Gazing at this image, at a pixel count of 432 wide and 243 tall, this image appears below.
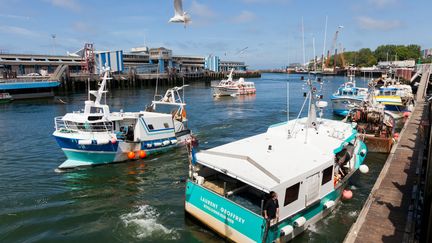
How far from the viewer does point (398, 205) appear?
11.8 m

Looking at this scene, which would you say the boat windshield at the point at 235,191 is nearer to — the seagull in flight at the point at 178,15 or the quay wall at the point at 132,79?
the seagull in flight at the point at 178,15

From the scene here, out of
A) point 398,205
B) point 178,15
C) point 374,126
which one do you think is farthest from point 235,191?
point 374,126

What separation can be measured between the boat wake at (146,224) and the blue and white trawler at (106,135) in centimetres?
677

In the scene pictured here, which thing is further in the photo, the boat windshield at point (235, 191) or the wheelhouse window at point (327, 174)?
the wheelhouse window at point (327, 174)

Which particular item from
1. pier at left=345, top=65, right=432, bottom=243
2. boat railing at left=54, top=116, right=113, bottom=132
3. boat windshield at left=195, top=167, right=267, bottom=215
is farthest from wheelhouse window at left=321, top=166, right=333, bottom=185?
boat railing at left=54, top=116, right=113, bottom=132

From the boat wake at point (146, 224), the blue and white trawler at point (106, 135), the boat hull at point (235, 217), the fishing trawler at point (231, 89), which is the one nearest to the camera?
the boat hull at point (235, 217)

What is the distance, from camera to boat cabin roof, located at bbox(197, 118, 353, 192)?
9883 millimetres

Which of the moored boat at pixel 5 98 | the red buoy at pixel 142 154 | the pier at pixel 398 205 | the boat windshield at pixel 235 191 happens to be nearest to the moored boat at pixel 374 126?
the pier at pixel 398 205

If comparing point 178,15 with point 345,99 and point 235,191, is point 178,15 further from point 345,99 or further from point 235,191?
point 345,99

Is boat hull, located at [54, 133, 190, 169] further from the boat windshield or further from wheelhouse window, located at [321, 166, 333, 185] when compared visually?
wheelhouse window, located at [321, 166, 333, 185]

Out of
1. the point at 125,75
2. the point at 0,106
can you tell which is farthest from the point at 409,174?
the point at 125,75

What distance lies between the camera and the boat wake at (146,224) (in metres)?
11.7

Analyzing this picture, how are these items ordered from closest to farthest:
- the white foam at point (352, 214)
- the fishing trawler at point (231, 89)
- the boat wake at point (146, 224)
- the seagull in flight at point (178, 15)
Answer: the boat wake at point (146, 224), the white foam at point (352, 214), the seagull in flight at point (178, 15), the fishing trawler at point (231, 89)

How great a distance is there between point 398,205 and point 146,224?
9.95 metres
